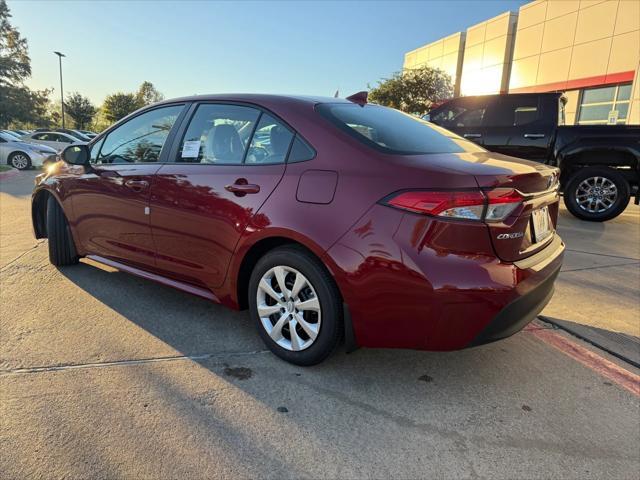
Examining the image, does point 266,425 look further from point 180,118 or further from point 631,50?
point 631,50

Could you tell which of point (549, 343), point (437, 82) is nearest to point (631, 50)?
point (437, 82)

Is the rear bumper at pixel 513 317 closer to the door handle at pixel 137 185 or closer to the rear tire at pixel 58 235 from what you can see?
the door handle at pixel 137 185

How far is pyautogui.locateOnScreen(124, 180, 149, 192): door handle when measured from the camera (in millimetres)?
3391

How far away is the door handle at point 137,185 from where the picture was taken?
3391mm

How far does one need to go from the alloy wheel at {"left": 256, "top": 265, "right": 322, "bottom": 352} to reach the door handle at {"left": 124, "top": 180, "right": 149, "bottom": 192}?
1.27 metres

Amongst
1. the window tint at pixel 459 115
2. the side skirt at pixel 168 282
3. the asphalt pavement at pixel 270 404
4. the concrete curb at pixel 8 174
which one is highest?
the window tint at pixel 459 115

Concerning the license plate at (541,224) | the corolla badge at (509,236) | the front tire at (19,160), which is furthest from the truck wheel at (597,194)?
the front tire at (19,160)

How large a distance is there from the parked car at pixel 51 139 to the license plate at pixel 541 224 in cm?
1931

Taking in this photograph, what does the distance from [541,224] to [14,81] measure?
5417 centimetres

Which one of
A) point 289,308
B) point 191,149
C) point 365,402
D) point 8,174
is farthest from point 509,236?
point 8,174

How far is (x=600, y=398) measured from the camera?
102 inches

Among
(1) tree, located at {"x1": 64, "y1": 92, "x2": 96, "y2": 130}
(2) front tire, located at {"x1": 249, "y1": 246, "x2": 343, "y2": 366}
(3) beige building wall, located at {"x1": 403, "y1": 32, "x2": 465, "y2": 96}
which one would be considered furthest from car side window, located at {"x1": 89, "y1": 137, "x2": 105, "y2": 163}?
(1) tree, located at {"x1": 64, "y1": 92, "x2": 96, "y2": 130}

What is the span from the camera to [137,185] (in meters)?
3.45

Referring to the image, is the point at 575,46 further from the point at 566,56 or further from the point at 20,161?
the point at 20,161
